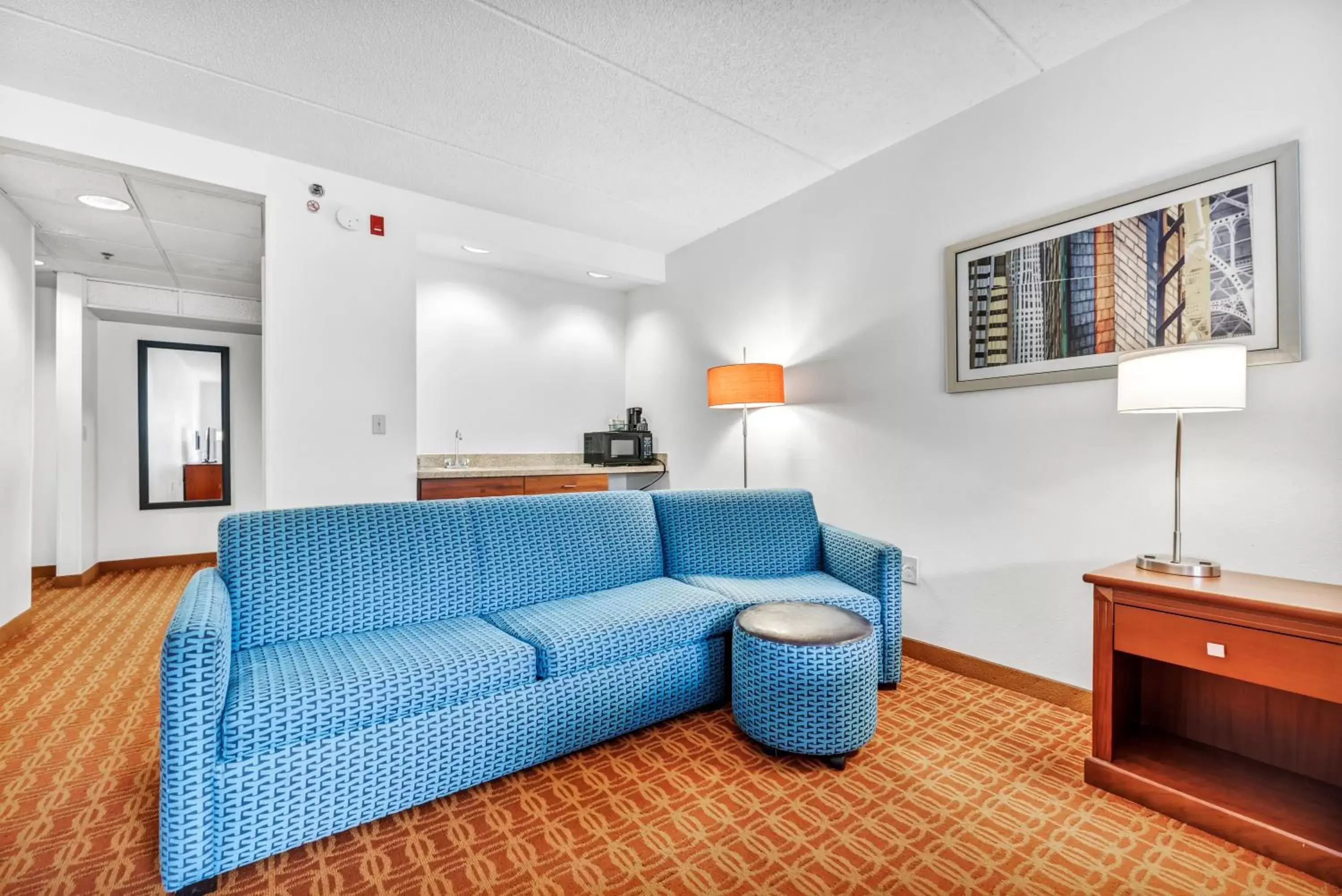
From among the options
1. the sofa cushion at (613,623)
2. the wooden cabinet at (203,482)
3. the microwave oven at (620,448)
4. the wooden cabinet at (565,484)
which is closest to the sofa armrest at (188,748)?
the sofa cushion at (613,623)

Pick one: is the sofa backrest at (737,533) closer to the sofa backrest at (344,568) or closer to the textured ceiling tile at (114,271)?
the sofa backrest at (344,568)

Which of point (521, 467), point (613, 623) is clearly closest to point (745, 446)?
point (521, 467)

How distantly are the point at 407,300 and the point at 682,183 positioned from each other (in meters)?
1.78

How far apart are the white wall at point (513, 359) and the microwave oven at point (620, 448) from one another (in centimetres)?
35

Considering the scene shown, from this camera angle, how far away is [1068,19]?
2.13m

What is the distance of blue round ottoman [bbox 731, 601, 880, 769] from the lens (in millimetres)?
1884

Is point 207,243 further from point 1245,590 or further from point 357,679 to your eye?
point 1245,590

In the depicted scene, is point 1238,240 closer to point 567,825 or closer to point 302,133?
point 567,825

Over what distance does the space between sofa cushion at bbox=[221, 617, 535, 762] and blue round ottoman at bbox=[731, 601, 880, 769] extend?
2.43 ft

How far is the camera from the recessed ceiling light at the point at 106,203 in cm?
316

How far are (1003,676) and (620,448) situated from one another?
294cm

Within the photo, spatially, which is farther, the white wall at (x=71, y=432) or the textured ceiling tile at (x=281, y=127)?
the white wall at (x=71, y=432)

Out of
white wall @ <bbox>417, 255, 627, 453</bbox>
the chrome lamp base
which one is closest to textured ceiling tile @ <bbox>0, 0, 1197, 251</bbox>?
white wall @ <bbox>417, 255, 627, 453</bbox>

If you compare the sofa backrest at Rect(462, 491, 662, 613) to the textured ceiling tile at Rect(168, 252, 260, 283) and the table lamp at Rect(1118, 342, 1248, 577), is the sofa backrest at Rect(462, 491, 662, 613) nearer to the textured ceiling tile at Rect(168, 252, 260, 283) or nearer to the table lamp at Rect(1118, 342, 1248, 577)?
the table lamp at Rect(1118, 342, 1248, 577)
